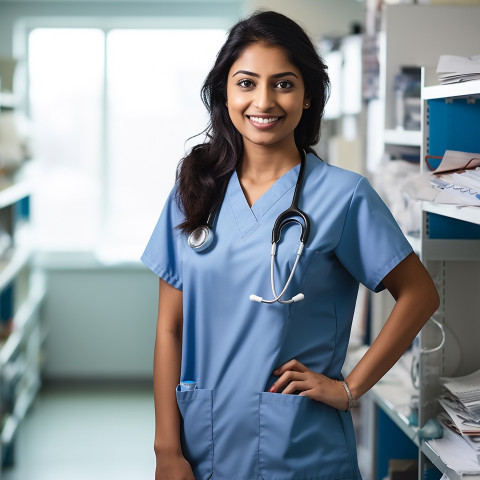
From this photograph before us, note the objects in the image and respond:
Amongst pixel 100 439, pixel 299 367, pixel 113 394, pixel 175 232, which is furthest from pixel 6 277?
pixel 299 367

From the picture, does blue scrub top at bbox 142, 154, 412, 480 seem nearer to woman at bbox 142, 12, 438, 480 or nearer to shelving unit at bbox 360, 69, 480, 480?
woman at bbox 142, 12, 438, 480

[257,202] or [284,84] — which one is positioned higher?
[284,84]

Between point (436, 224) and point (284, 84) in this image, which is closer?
point (284, 84)

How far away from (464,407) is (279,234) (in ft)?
1.96

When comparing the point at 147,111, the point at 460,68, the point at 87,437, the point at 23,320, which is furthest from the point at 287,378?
the point at 147,111

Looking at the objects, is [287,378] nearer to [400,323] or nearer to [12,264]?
[400,323]

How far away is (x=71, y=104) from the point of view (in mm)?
5008

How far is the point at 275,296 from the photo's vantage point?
1.30 metres

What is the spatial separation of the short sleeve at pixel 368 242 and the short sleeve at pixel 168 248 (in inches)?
12.6

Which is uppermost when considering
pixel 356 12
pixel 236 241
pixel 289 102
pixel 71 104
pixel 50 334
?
pixel 356 12

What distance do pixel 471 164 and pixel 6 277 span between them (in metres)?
2.31

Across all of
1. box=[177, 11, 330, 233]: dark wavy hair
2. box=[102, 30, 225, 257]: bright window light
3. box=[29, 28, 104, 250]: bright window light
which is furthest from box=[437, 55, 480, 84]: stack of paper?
box=[29, 28, 104, 250]: bright window light

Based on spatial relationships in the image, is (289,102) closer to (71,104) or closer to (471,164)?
(471,164)

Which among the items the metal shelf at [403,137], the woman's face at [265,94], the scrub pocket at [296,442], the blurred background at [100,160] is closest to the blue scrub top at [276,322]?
the scrub pocket at [296,442]
